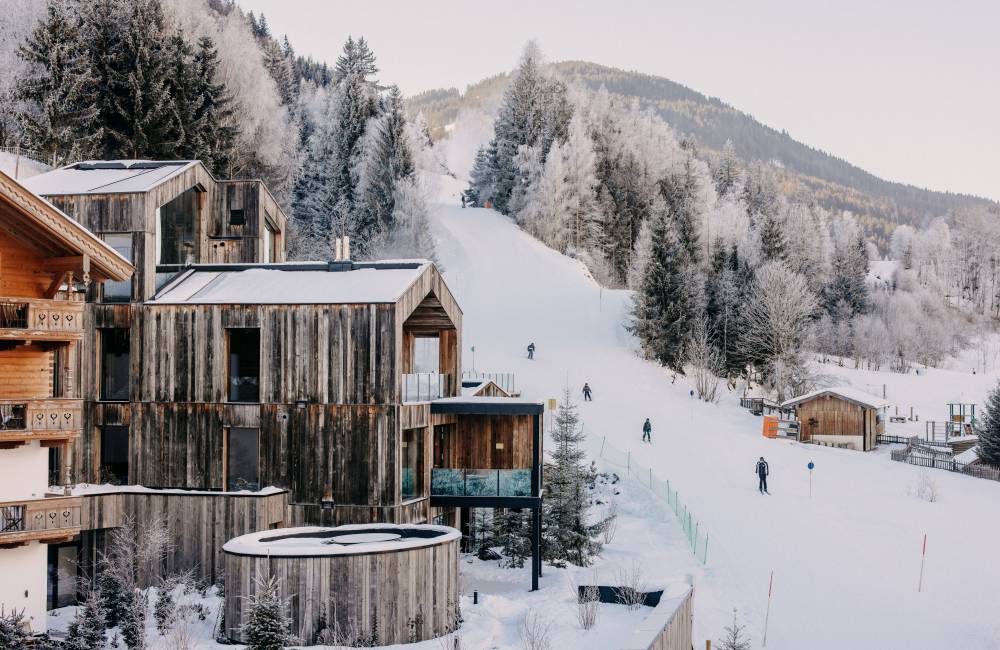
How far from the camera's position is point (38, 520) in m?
15.4

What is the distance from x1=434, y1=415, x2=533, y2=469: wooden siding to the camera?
84.7 feet

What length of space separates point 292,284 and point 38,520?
353 inches

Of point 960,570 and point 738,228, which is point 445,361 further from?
point 738,228

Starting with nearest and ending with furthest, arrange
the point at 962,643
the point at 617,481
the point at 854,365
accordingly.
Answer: the point at 962,643 → the point at 617,481 → the point at 854,365

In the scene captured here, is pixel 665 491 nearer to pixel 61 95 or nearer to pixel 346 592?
pixel 346 592

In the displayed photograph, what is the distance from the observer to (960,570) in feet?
78.9

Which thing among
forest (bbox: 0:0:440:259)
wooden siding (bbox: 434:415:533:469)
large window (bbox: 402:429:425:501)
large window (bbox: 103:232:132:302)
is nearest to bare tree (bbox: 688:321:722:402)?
forest (bbox: 0:0:440:259)

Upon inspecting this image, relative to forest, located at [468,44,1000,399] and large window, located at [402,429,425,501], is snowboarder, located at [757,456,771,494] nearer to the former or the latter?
large window, located at [402,429,425,501]

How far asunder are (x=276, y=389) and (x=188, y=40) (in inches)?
1617

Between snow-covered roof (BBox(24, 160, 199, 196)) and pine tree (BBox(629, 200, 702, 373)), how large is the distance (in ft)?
121

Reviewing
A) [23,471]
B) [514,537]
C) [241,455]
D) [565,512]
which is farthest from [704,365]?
[23,471]

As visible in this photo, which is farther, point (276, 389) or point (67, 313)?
point (276, 389)

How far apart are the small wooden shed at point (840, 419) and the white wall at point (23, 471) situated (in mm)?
37383

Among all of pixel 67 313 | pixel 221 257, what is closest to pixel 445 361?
pixel 221 257
